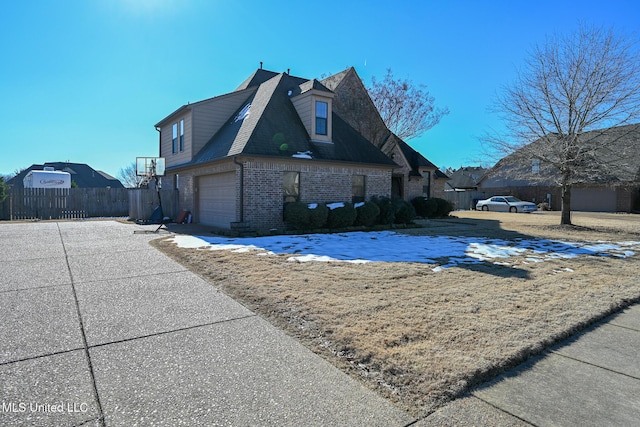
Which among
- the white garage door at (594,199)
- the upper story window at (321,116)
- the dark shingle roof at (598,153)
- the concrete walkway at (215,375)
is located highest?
the upper story window at (321,116)

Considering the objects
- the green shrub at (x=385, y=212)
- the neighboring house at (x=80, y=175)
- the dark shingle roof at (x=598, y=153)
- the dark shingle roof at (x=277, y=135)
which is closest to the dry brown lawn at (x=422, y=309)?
the dark shingle roof at (x=277, y=135)

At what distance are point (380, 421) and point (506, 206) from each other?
31.9m

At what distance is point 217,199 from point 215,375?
1196 cm

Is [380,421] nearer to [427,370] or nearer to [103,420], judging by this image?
[427,370]

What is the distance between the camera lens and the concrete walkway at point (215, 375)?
7.85 feet

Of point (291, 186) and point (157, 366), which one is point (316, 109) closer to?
point (291, 186)

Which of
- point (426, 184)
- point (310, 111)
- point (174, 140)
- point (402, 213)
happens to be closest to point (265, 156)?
point (310, 111)

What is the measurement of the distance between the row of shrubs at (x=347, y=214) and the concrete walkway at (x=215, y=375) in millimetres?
7775

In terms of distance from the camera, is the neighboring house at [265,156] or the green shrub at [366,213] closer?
the neighboring house at [265,156]

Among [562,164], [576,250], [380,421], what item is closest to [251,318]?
[380,421]

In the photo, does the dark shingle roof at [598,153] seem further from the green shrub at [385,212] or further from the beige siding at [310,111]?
the beige siding at [310,111]

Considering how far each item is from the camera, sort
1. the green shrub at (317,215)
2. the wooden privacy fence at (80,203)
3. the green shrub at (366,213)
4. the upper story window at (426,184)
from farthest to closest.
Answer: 1. the upper story window at (426,184)
2. the wooden privacy fence at (80,203)
3. the green shrub at (366,213)
4. the green shrub at (317,215)

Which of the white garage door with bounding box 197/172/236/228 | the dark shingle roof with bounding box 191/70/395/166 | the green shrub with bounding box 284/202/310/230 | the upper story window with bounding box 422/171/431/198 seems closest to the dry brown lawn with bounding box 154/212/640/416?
the green shrub with bounding box 284/202/310/230

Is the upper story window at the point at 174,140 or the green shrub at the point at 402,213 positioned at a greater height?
the upper story window at the point at 174,140
